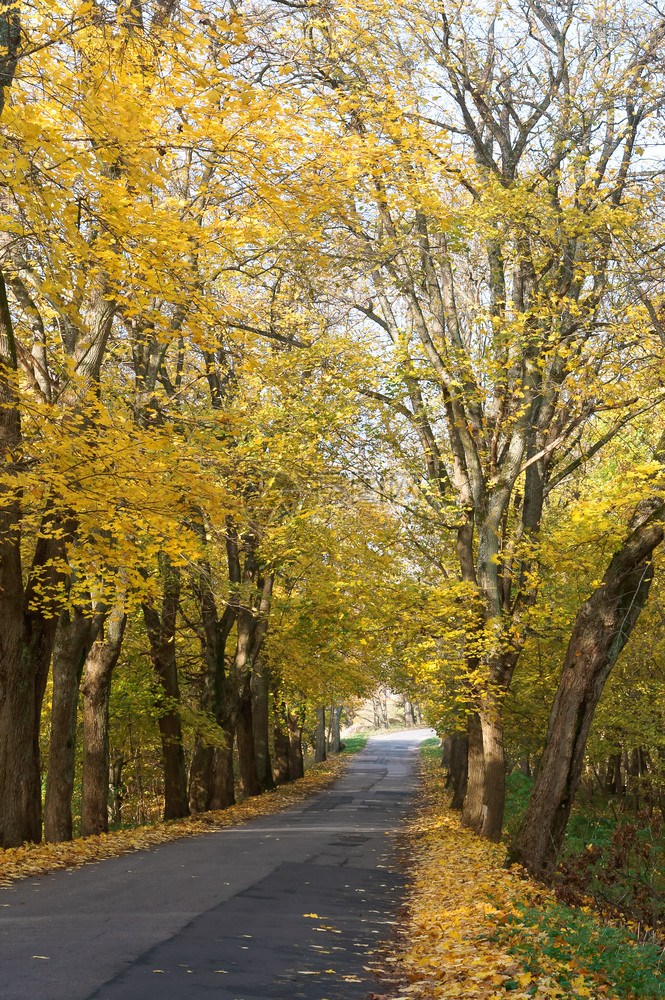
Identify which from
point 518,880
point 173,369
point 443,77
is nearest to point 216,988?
point 518,880

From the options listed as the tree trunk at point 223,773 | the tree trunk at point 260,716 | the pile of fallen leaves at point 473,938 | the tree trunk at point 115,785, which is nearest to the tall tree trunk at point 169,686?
the tree trunk at point 223,773

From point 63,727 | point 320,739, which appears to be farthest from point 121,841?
point 320,739

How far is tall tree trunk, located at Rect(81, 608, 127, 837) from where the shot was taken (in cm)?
1543

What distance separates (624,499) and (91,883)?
287 inches

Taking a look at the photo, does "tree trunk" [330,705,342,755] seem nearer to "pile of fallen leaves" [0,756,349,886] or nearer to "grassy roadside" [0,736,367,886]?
"grassy roadside" [0,736,367,886]

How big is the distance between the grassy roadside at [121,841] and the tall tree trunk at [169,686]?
779mm

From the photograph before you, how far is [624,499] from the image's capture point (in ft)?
29.8

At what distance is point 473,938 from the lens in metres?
7.14

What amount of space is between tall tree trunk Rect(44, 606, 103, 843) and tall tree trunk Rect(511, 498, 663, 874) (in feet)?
25.1

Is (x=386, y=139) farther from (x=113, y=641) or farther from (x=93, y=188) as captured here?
(x=113, y=641)

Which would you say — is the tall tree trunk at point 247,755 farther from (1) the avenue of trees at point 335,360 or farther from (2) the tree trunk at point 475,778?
(2) the tree trunk at point 475,778

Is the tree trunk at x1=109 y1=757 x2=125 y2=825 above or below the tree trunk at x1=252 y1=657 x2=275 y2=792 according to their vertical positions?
below

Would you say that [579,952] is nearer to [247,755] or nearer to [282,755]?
[247,755]

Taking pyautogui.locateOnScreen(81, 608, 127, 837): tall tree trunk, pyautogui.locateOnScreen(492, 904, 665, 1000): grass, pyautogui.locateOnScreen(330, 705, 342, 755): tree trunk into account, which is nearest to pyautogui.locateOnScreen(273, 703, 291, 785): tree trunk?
pyautogui.locateOnScreen(81, 608, 127, 837): tall tree trunk
